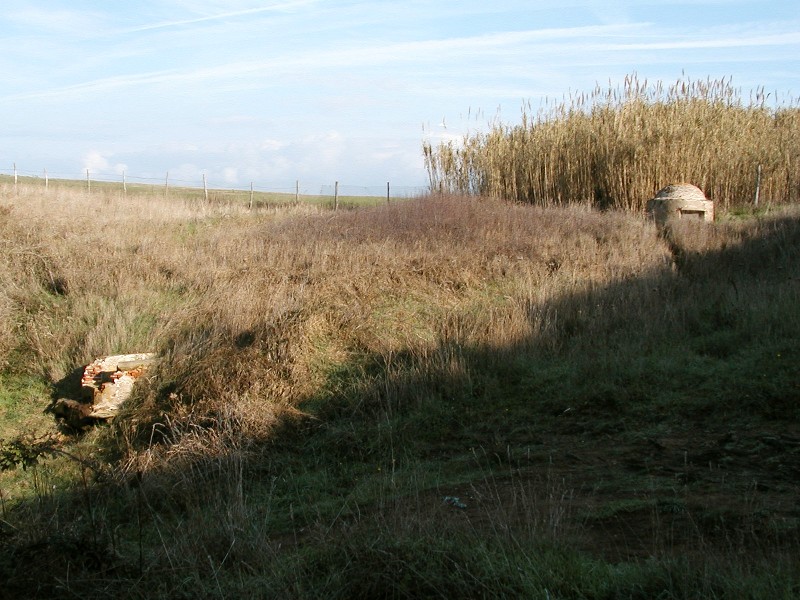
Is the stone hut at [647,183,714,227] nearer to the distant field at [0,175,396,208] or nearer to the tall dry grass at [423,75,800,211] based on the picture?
the tall dry grass at [423,75,800,211]

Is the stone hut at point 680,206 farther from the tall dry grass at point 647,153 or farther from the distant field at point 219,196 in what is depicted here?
the distant field at point 219,196

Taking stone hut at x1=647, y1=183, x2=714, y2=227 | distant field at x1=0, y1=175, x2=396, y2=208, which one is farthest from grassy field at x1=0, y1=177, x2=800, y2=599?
distant field at x1=0, y1=175, x2=396, y2=208

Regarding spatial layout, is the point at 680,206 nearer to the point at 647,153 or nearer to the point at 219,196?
the point at 647,153

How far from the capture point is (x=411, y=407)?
28.2ft

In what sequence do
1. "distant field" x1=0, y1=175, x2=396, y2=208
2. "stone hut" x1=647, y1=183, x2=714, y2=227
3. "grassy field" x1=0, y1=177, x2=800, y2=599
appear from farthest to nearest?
"distant field" x1=0, y1=175, x2=396, y2=208, "stone hut" x1=647, y1=183, x2=714, y2=227, "grassy field" x1=0, y1=177, x2=800, y2=599

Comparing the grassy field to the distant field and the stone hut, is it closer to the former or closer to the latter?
the stone hut

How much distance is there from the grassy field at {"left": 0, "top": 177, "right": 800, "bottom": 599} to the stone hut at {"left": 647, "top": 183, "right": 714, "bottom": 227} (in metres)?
0.55

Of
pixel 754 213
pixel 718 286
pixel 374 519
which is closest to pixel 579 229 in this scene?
pixel 718 286

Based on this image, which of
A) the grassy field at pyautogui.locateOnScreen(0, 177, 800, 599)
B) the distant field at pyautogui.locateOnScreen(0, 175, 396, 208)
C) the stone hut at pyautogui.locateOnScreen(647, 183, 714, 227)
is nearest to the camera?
the grassy field at pyautogui.locateOnScreen(0, 177, 800, 599)

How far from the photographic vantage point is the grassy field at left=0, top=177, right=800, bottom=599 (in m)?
4.50

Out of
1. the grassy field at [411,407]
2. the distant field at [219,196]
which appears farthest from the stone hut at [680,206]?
the distant field at [219,196]

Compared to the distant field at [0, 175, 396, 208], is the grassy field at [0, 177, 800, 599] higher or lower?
lower

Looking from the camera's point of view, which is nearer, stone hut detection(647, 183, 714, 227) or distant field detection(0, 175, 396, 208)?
stone hut detection(647, 183, 714, 227)

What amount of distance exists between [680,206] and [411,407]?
934 cm
